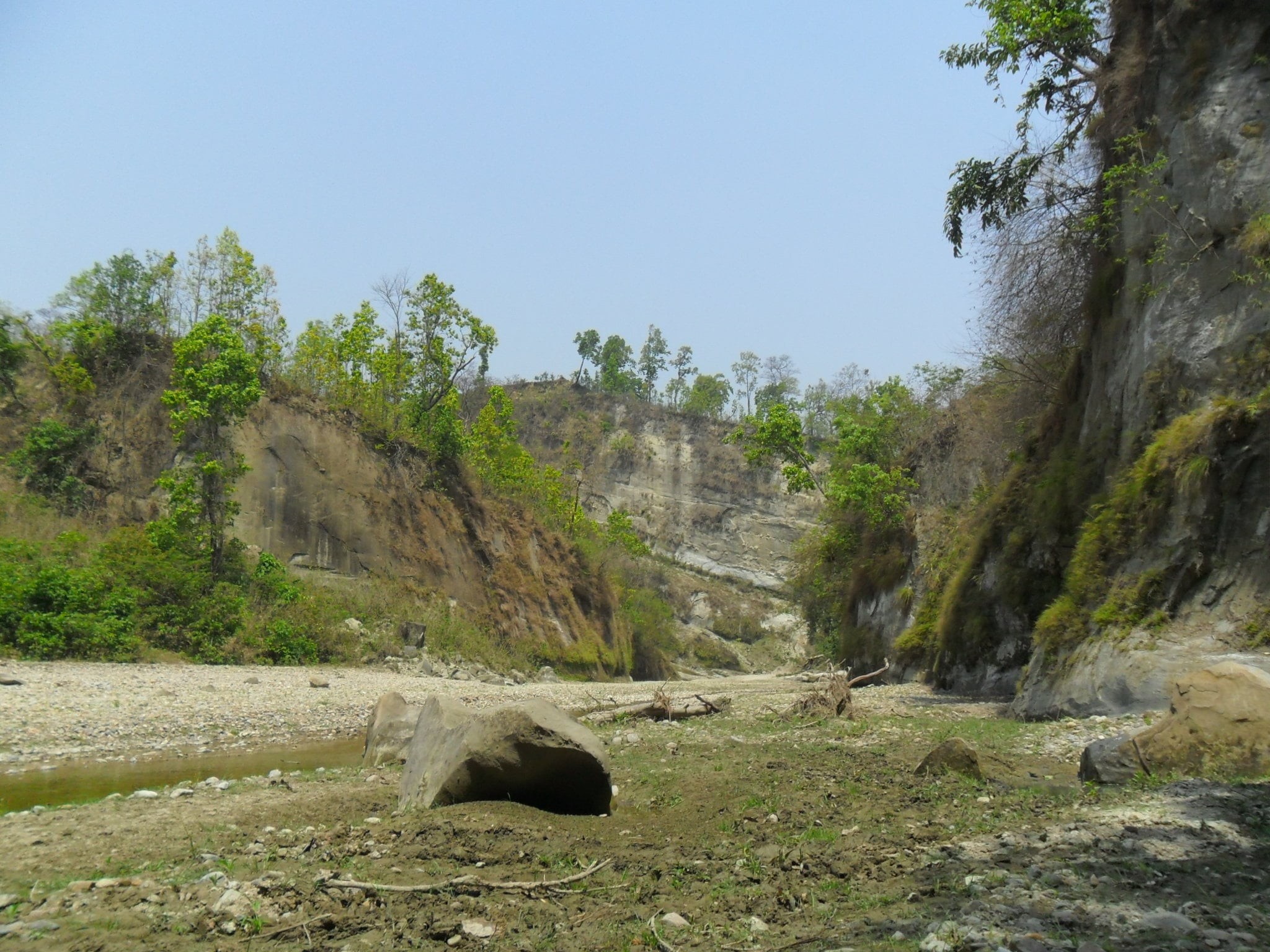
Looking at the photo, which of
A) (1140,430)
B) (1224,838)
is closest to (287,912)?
(1224,838)

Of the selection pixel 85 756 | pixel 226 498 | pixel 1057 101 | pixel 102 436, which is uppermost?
pixel 1057 101

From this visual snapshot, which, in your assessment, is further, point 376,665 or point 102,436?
point 102,436

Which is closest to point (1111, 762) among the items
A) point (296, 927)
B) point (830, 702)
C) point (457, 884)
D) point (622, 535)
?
point (457, 884)

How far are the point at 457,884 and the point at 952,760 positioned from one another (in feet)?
16.1

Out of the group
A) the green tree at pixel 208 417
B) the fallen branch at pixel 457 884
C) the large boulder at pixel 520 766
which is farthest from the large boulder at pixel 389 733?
the green tree at pixel 208 417

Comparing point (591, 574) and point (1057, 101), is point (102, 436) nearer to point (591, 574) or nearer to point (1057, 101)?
point (591, 574)

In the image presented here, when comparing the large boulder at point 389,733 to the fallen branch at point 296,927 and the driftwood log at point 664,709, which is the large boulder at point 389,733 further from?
the fallen branch at point 296,927

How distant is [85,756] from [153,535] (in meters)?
16.0

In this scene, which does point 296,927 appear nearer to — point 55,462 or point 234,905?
point 234,905

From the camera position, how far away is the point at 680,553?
290 ft

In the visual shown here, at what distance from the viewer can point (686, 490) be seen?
91000 millimetres

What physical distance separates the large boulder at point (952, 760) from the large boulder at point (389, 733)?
20.1 ft

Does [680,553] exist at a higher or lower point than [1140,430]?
higher

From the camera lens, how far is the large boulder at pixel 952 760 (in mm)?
8125
